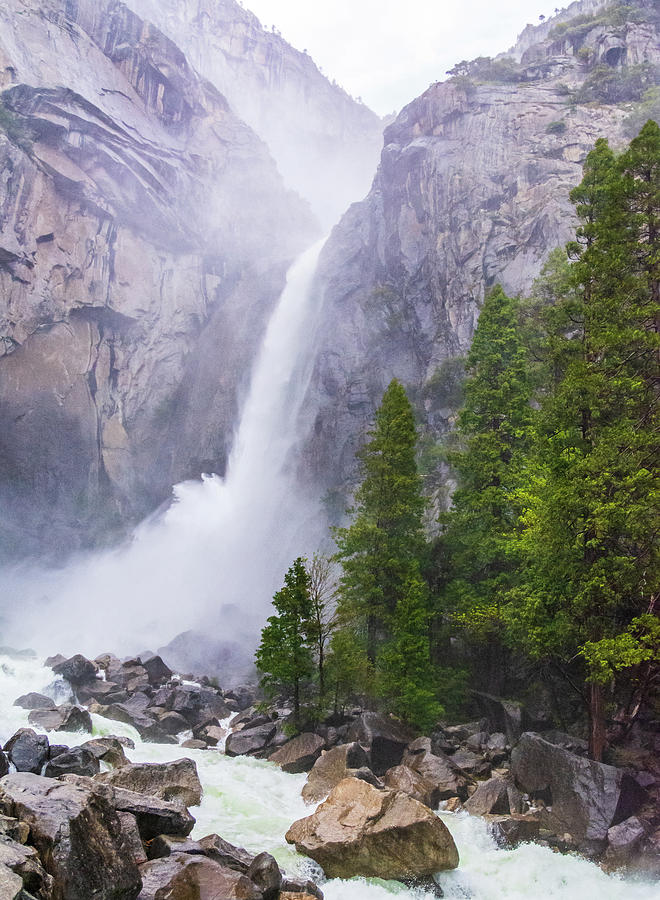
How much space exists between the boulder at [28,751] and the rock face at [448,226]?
2683cm

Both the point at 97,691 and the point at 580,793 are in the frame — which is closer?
the point at 580,793

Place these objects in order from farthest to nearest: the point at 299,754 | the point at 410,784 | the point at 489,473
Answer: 1. the point at 489,473
2. the point at 299,754
3. the point at 410,784

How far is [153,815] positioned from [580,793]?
917 centimetres

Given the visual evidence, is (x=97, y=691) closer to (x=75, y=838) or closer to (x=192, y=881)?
(x=192, y=881)

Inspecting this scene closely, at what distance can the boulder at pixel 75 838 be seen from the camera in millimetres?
7184

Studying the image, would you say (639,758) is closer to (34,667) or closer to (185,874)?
(185,874)

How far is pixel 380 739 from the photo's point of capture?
17453 mm

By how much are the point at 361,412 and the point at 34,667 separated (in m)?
30.2

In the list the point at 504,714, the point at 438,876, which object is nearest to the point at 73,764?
the point at 438,876

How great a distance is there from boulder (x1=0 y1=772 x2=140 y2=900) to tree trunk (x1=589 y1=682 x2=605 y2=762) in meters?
10.8

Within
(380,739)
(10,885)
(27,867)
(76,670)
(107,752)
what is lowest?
(76,670)

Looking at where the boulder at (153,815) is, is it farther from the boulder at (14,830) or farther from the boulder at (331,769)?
the boulder at (331,769)

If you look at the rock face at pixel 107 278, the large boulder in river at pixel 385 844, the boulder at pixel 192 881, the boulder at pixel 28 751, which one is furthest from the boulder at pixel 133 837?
the rock face at pixel 107 278

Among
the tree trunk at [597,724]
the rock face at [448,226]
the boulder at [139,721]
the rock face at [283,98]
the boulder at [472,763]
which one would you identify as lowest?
the boulder at [139,721]
